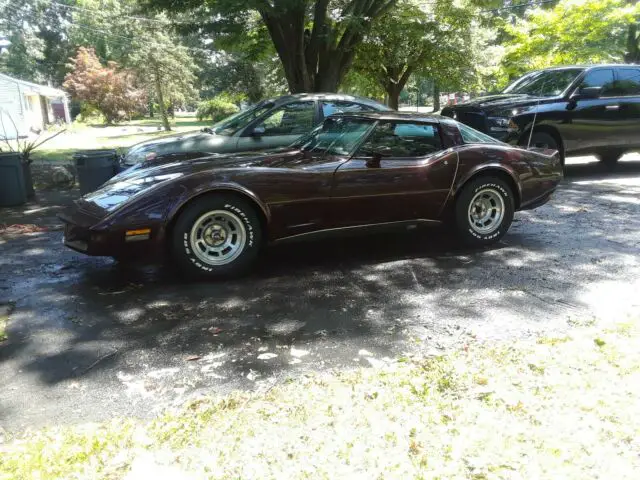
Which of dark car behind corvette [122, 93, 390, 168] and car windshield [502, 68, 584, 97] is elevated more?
car windshield [502, 68, 584, 97]

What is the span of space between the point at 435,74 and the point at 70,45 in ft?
164

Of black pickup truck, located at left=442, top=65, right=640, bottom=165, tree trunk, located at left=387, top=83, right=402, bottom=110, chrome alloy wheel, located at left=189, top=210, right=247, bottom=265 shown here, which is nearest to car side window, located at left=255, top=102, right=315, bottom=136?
black pickup truck, located at left=442, top=65, right=640, bottom=165

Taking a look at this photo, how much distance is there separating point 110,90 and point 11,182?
36.6m

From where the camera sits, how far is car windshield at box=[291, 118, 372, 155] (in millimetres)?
5426

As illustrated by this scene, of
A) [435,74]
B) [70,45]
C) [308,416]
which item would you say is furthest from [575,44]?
[70,45]

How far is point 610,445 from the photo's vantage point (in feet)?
8.01

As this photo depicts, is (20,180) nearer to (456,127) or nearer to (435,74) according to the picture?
(456,127)

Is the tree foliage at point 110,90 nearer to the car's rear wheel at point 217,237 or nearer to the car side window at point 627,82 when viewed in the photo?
the car side window at point 627,82

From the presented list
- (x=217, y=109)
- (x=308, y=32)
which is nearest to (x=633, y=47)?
(x=308, y=32)

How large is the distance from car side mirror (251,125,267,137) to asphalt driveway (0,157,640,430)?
8.55 ft

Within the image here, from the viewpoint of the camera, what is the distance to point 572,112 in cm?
988

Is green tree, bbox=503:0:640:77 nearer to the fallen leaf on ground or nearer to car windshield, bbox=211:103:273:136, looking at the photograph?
car windshield, bbox=211:103:273:136

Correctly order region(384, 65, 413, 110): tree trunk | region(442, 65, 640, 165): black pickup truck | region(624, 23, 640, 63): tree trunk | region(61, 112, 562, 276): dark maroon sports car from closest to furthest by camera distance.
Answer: region(61, 112, 562, 276): dark maroon sports car
region(442, 65, 640, 165): black pickup truck
region(624, 23, 640, 63): tree trunk
region(384, 65, 413, 110): tree trunk

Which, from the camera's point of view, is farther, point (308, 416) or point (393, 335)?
point (393, 335)
